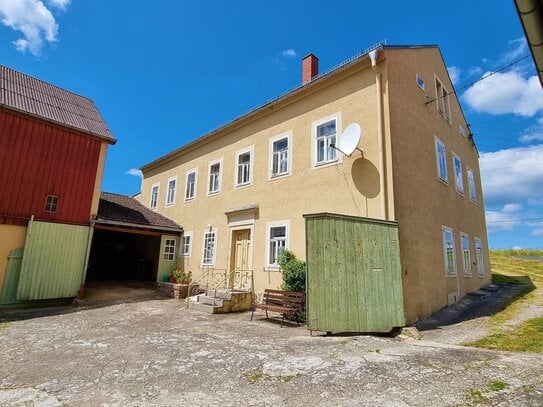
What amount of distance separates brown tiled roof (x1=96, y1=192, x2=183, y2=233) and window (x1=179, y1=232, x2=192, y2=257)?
541 millimetres

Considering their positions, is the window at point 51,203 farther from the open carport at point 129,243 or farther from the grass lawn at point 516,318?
the grass lawn at point 516,318

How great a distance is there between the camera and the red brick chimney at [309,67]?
42.8 ft

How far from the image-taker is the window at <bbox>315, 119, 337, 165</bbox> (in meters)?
10.7

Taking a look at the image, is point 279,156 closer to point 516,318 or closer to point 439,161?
point 439,161

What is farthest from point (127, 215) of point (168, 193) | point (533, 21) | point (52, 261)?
point (533, 21)

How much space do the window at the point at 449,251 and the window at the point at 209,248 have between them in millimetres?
9155

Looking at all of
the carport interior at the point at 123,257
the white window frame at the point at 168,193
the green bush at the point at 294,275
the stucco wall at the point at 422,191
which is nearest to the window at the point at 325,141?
the stucco wall at the point at 422,191

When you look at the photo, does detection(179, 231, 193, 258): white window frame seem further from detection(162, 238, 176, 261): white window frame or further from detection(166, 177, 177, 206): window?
detection(166, 177, 177, 206): window

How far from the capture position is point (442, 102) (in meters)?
13.9

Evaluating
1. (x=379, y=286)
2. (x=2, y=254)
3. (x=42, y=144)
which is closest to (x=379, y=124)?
(x=379, y=286)

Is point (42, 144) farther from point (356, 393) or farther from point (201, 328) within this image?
point (356, 393)

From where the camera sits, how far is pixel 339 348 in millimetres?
6320

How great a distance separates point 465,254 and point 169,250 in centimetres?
1359

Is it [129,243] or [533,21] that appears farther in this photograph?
[129,243]
